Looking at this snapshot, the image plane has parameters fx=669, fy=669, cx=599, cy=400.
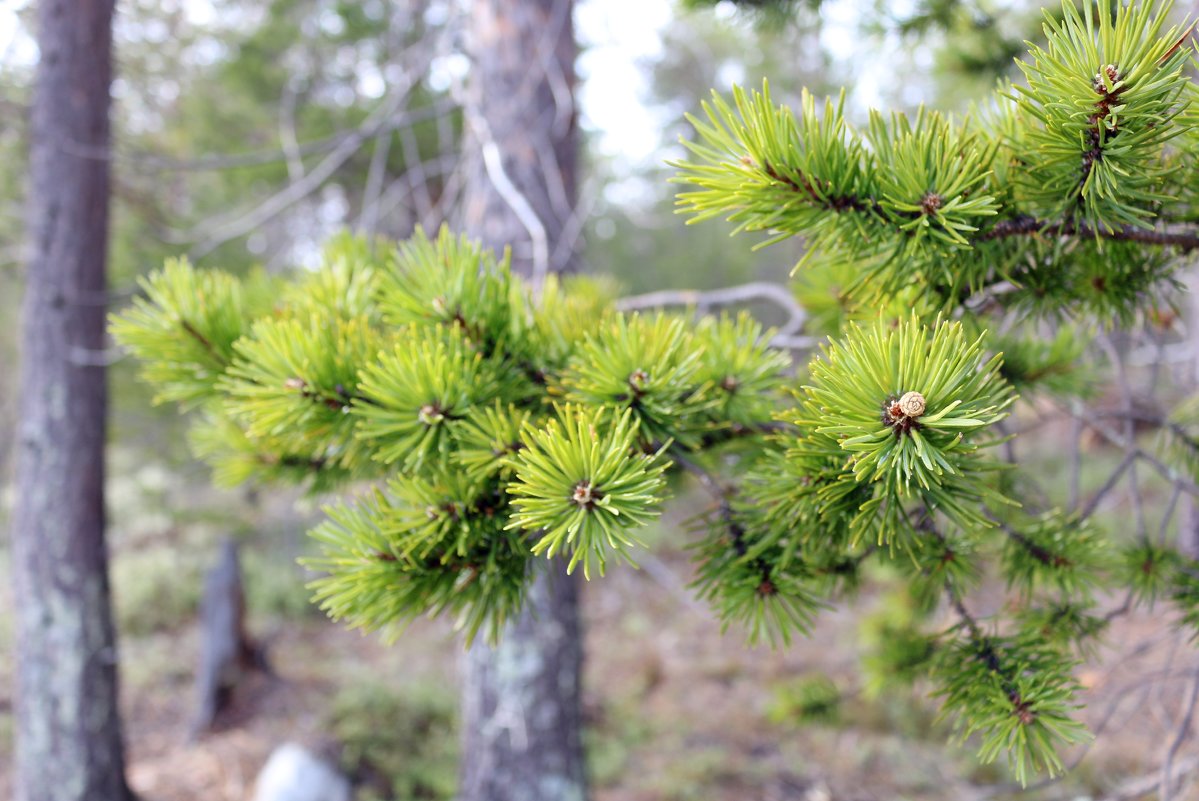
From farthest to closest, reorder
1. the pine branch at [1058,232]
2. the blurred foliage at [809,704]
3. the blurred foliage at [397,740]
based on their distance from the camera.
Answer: the blurred foliage at [397,740] → the blurred foliage at [809,704] → the pine branch at [1058,232]

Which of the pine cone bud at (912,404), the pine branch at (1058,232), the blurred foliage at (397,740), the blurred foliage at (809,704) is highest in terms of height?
the pine branch at (1058,232)

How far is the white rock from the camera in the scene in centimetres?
348

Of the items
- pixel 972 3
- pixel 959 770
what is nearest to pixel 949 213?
pixel 972 3

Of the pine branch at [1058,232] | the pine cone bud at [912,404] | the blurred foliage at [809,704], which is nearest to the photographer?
the pine cone bud at [912,404]

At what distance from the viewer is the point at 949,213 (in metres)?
0.80

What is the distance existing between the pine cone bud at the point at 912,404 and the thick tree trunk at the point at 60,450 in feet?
10.9

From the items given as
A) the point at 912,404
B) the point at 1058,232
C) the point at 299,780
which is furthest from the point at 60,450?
the point at 1058,232

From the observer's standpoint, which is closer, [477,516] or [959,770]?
[477,516]

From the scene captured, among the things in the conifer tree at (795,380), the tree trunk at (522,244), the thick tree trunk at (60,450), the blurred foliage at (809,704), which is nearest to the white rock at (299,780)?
the thick tree trunk at (60,450)

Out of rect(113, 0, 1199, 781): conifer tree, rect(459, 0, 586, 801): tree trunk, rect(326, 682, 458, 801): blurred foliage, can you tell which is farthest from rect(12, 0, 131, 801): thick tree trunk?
rect(113, 0, 1199, 781): conifer tree

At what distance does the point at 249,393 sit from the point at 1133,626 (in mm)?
6626

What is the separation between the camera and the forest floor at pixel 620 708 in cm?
353

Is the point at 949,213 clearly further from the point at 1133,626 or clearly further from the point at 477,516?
the point at 1133,626

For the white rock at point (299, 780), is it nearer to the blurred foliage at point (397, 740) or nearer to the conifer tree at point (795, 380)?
the blurred foliage at point (397, 740)
